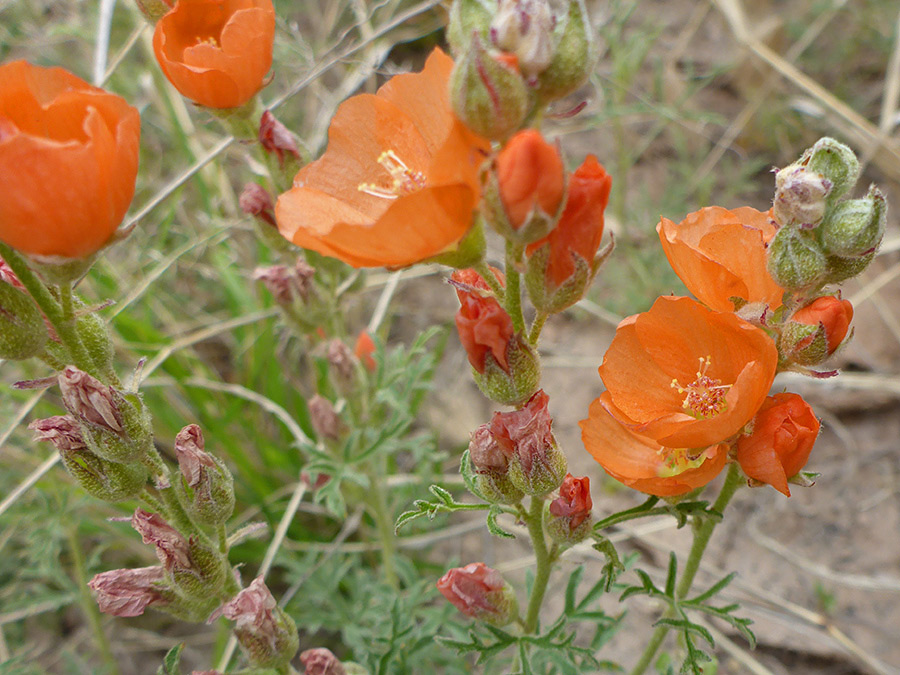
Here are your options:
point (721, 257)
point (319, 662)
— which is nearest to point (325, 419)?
point (319, 662)

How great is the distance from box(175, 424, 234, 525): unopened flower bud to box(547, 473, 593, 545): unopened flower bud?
0.63 metres

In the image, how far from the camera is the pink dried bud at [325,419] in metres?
2.27

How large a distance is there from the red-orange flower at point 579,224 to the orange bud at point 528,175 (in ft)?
0.25

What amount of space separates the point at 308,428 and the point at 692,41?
3.09 metres

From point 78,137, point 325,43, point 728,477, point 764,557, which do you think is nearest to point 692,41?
point 325,43

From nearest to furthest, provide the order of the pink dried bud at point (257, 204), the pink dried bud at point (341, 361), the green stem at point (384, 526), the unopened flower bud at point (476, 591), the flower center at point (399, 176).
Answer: the flower center at point (399, 176)
the unopened flower bud at point (476, 591)
the pink dried bud at point (257, 204)
the pink dried bud at point (341, 361)
the green stem at point (384, 526)

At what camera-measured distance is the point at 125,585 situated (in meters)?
1.44

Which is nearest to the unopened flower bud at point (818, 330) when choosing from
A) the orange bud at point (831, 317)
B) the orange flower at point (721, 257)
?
the orange bud at point (831, 317)

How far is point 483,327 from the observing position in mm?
1174

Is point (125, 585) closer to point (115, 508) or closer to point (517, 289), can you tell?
point (517, 289)

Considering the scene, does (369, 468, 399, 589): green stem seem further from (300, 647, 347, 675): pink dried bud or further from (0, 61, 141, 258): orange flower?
(0, 61, 141, 258): orange flower

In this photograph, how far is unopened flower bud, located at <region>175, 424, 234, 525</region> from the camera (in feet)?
4.66

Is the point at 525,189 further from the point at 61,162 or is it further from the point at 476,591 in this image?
the point at 476,591

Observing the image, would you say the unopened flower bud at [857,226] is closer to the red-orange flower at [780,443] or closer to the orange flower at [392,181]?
the red-orange flower at [780,443]
